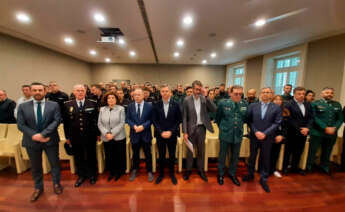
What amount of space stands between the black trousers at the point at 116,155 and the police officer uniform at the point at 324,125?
11.7 feet

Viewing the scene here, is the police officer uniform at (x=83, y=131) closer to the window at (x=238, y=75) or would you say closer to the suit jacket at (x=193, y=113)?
the suit jacket at (x=193, y=113)

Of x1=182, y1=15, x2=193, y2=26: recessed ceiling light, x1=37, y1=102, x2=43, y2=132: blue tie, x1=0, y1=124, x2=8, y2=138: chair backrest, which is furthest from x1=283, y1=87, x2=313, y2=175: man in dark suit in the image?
x1=0, y1=124, x2=8, y2=138: chair backrest

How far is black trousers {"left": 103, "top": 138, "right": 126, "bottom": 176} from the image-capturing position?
7.28ft

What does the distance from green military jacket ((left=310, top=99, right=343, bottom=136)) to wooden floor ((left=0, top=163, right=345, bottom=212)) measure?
3.08 feet

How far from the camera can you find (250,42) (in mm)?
5000

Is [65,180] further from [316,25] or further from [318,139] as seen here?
[316,25]

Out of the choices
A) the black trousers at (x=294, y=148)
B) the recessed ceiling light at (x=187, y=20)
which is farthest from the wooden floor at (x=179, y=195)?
the recessed ceiling light at (x=187, y=20)

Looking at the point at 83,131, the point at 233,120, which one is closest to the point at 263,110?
the point at 233,120

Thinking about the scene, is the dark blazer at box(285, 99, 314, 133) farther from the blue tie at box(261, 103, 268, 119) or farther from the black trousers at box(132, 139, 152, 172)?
the black trousers at box(132, 139, 152, 172)

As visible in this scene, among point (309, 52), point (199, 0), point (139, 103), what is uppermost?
point (199, 0)

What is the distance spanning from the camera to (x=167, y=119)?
218cm

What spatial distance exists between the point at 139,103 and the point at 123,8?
2.27 metres

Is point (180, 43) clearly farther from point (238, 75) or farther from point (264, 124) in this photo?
point (238, 75)

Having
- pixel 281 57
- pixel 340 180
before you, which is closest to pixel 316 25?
pixel 281 57
